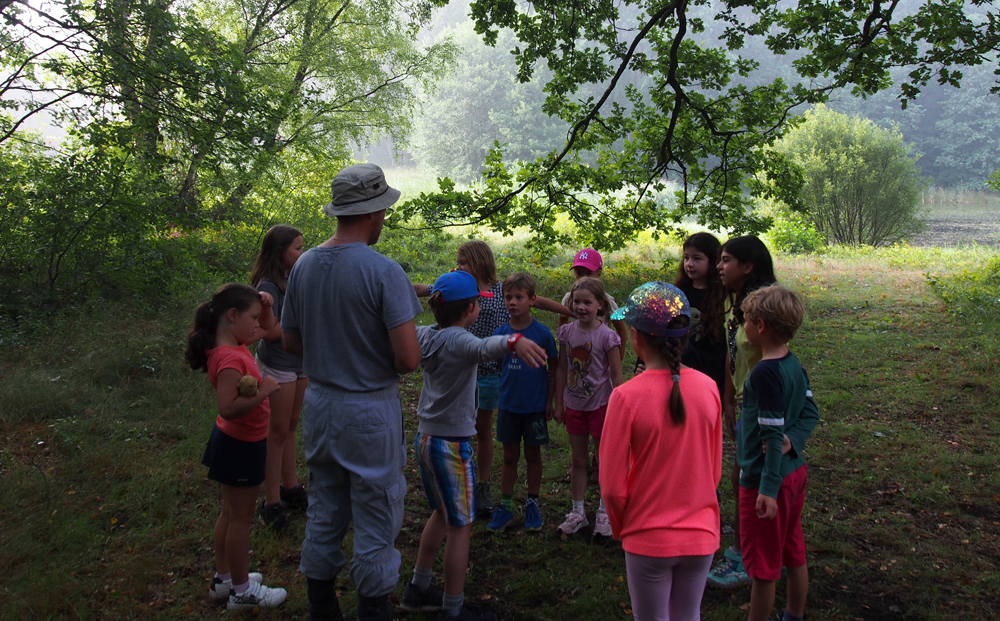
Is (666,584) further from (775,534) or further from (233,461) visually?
(233,461)

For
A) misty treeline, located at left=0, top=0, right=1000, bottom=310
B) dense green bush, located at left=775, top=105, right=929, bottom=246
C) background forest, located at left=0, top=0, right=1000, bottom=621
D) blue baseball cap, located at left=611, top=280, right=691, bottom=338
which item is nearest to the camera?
blue baseball cap, located at left=611, top=280, right=691, bottom=338

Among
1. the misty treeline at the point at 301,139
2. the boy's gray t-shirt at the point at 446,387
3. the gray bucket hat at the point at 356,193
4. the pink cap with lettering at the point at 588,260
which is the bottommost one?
the boy's gray t-shirt at the point at 446,387

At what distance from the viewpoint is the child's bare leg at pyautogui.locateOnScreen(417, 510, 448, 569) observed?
10.5 ft

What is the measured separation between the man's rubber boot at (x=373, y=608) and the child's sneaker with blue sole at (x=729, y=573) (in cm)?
191

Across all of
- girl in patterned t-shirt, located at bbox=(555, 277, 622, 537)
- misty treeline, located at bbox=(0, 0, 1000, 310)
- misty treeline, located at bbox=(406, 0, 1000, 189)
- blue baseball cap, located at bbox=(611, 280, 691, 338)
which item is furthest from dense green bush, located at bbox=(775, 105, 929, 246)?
misty treeline, located at bbox=(406, 0, 1000, 189)

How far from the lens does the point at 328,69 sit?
15266 millimetres

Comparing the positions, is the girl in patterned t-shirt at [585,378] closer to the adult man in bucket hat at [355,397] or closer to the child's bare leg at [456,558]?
the child's bare leg at [456,558]

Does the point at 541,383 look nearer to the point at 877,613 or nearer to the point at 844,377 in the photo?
the point at 877,613

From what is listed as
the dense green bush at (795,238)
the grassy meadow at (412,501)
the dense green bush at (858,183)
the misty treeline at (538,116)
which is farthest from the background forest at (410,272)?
the misty treeline at (538,116)

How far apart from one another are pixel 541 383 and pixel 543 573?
3.81ft

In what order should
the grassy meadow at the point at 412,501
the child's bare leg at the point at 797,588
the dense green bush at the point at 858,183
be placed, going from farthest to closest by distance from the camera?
the dense green bush at the point at 858,183 < the grassy meadow at the point at 412,501 < the child's bare leg at the point at 797,588

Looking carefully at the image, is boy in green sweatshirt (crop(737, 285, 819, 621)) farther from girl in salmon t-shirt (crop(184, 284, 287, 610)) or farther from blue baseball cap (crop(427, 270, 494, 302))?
girl in salmon t-shirt (crop(184, 284, 287, 610))

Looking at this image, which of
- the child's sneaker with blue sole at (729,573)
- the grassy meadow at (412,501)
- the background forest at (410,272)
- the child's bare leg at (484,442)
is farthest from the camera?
the child's bare leg at (484,442)

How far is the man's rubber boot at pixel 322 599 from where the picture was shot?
2.68 metres
